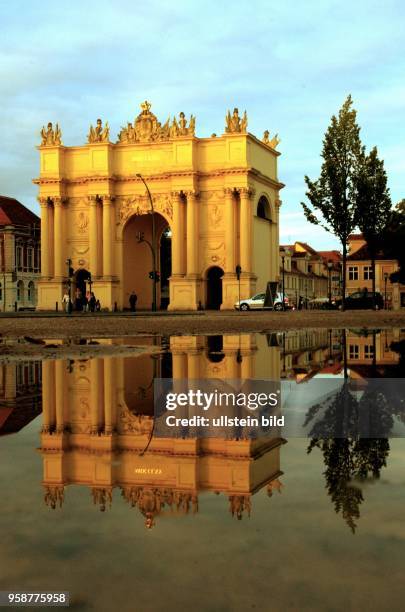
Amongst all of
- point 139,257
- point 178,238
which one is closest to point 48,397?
point 178,238

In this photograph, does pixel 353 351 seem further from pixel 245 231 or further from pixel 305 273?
pixel 305 273

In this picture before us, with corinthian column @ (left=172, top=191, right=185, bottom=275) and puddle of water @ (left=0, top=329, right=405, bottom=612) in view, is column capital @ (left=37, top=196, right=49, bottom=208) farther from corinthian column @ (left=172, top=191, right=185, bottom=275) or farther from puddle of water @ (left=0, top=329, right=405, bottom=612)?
puddle of water @ (left=0, top=329, right=405, bottom=612)

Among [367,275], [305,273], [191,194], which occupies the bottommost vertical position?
[367,275]

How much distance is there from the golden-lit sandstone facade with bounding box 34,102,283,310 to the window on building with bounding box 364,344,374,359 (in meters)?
45.2

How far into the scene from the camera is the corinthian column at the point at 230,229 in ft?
210

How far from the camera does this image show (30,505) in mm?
4199

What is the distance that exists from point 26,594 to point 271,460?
8.14 feet

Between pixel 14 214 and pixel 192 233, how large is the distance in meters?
37.5

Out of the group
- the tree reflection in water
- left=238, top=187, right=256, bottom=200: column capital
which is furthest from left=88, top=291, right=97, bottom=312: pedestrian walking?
the tree reflection in water

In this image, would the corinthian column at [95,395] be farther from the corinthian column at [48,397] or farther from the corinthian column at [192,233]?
the corinthian column at [192,233]

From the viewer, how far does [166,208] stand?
67.1 m

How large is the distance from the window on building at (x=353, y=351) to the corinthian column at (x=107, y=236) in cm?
5105

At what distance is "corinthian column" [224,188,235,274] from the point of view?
63944 millimetres

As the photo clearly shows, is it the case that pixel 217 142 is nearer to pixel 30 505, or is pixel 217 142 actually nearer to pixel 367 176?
pixel 367 176
